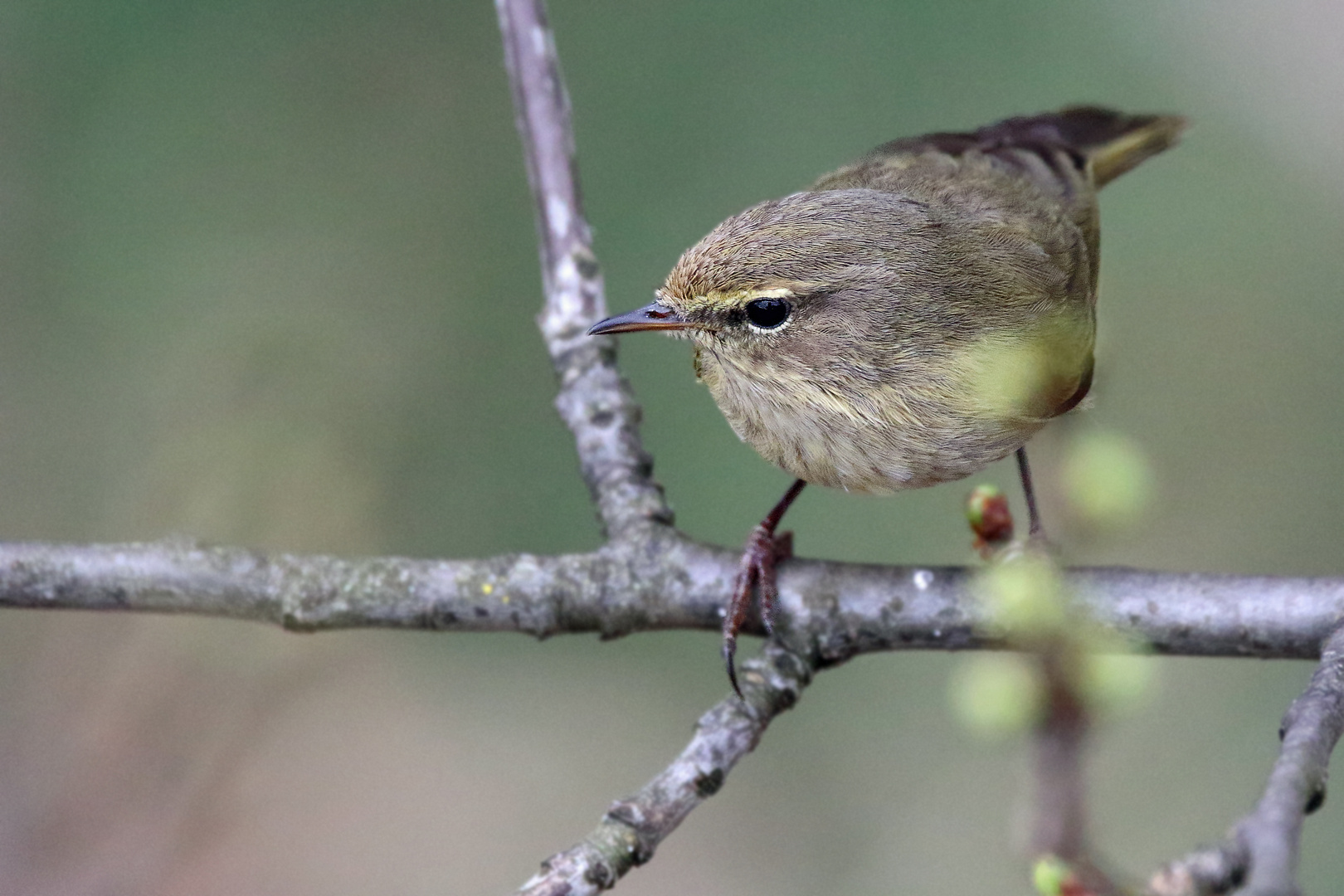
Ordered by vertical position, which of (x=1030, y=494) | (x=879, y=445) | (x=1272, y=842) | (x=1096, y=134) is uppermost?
(x=1096, y=134)

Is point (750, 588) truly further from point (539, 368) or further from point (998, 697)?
point (539, 368)

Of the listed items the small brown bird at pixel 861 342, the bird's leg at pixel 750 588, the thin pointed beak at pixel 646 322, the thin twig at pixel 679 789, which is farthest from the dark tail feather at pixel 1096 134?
the thin twig at pixel 679 789

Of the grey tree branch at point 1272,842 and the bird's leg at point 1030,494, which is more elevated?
the bird's leg at point 1030,494

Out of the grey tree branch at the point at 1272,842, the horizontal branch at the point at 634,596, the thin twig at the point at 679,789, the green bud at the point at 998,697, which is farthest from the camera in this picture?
the horizontal branch at the point at 634,596

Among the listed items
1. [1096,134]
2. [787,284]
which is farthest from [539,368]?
[787,284]

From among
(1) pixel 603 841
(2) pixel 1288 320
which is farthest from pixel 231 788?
(2) pixel 1288 320

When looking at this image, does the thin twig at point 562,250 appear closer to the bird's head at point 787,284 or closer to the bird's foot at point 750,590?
the bird's head at point 787,284

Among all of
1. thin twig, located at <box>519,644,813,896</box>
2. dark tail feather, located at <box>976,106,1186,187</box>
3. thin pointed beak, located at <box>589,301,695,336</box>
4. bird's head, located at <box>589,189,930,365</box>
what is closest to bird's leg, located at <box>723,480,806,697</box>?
thin twig, located at <box>519,644,813,896</box>
